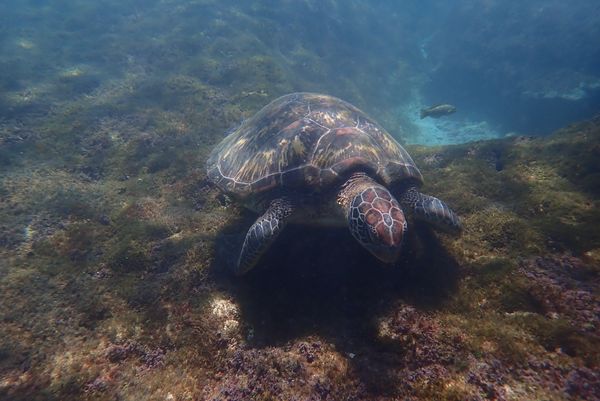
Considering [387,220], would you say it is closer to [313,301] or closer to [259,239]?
[313,301]

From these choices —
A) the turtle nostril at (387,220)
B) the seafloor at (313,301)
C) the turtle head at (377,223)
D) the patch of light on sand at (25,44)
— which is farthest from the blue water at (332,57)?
the turtle nostril at (387,220)

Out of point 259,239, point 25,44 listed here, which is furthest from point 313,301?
point 25,44

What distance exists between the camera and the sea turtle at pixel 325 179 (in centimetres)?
434

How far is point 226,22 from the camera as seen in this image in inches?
781

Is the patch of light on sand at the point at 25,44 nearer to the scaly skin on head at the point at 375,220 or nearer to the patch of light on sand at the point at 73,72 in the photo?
the patch of light on sand at the point at 73,72

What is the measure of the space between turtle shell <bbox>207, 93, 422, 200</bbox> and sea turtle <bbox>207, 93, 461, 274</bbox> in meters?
0.02

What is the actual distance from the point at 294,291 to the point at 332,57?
22.2m

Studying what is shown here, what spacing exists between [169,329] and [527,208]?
228 inches

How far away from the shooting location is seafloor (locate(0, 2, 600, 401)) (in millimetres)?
3377

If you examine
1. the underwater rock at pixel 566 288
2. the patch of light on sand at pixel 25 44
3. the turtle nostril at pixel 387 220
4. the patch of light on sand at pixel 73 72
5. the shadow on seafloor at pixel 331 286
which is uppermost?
the turtle nostril at pixel 387 220

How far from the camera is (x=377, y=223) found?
407 cm

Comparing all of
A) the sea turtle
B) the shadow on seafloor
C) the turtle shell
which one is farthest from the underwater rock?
the turtle shell

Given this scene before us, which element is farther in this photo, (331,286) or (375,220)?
(331,286)

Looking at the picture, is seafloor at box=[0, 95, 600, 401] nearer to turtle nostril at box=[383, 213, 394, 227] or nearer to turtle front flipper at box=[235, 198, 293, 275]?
turtle front flipper at box=[235, 198, 293, 275]
